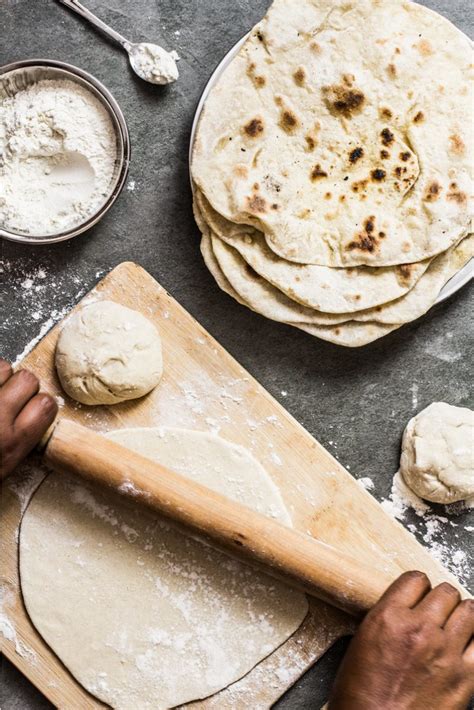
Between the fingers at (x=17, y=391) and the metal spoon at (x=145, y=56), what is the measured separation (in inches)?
32.2

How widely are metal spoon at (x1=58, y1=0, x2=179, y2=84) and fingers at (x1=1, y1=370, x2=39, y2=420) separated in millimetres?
818

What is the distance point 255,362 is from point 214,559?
0.50 m

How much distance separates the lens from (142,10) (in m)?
1.94

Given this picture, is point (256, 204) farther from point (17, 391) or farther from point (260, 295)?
point (17, 391)

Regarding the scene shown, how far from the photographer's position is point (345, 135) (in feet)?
5.81

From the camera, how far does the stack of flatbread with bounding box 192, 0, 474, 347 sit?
1729 millimetres

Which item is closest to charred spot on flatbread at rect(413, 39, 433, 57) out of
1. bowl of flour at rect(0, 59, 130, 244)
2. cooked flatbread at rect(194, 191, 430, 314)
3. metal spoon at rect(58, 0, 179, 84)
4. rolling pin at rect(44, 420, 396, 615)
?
cooked flatbread at rect(194, 191, 430, 314)

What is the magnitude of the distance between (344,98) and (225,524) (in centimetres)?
100

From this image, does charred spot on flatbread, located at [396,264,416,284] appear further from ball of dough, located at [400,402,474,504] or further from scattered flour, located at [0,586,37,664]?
scattered flour, located at [0,586,37,664]

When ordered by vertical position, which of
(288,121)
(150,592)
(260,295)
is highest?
(288,121)

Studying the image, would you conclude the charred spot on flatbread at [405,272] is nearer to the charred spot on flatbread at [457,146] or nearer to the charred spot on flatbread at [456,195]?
the charred spot on flatbread at [456,195]

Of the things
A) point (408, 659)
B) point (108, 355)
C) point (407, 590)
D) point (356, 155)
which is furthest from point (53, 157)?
point (408, 659)

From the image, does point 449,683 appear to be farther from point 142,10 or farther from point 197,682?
point 142,10

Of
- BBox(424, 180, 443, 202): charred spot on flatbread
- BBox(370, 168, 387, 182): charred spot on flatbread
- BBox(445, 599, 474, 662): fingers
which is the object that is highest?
BBox(424, 180, 443, 202): charred spot on flatbread
